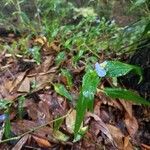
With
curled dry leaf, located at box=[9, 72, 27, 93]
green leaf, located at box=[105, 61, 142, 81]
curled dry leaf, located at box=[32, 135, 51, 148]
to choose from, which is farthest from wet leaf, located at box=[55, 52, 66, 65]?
green leaf, located at box=[105, 61, 142, 81]

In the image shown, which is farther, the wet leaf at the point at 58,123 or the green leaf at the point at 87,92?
the wet leaf at the point at 58,123

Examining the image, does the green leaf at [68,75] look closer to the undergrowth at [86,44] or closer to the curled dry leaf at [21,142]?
the undergrowth at [86,44]

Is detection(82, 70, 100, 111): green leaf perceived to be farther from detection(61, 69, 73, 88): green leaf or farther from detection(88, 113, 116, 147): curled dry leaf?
detection(61, 69, 73, 88): green leaf

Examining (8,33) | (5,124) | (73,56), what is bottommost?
(5,124)

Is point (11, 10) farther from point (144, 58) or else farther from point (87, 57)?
point (144, 58)

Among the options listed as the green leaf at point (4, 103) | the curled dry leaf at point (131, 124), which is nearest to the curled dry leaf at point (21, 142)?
the green leaf at point (4, 103)

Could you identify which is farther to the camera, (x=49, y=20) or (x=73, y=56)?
(x=49, y=20)

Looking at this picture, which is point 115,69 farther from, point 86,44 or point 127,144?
point 86,44

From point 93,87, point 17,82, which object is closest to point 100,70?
point 93,87

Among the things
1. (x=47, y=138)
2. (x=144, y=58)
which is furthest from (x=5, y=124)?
(x=144, y=58)
